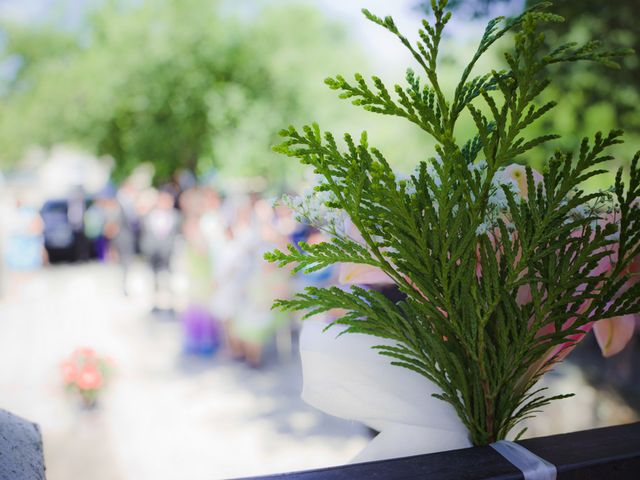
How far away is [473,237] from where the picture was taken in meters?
1.10

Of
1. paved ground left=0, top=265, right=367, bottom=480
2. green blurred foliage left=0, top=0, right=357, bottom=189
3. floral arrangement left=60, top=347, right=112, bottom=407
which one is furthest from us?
green blurred foliage left=0, top=0, right=357, bottom=189

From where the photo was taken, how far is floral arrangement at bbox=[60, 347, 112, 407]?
5383mm

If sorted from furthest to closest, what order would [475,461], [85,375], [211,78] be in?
[211,78] < [85,375] < [475,461]

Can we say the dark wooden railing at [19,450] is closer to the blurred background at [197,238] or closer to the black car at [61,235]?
the blurred background at [197,238]

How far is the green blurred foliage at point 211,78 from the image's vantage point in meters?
13.3

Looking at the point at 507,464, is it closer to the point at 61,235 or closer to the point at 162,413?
the point at 162,413

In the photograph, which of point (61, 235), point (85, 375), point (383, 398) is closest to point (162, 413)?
point (85, 375)

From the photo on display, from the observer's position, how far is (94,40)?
643 inches

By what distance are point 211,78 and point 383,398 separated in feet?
43.6

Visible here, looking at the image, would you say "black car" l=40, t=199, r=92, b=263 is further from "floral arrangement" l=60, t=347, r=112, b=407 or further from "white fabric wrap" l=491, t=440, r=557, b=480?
"white fabric wrap" l=491, t=440, r=557, b=480

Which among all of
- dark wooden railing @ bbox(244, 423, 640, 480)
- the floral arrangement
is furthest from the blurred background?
dark wooden railing @ bbox(244, 423, 640, 480)

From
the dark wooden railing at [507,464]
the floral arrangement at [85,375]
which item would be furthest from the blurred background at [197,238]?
the dark wooden railing at [507,464]

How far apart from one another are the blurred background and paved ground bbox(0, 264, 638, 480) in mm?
22

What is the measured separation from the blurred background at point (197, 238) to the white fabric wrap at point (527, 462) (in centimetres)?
64
